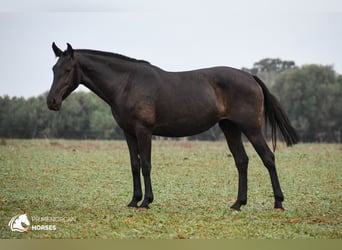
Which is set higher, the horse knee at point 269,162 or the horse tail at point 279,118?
the horse tail at point 279,118

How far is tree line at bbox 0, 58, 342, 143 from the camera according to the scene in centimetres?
1156

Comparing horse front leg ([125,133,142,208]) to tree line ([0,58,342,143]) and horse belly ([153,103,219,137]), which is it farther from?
tree line ([0,58,342,143])

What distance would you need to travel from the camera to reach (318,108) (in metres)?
13.3

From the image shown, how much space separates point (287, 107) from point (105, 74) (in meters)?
9.41

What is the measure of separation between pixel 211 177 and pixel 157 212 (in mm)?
3721

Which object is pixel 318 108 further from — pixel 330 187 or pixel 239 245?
pixel 239 245

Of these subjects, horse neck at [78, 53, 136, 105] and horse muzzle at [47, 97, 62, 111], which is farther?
horse neck at [78, 53, 136, 105]

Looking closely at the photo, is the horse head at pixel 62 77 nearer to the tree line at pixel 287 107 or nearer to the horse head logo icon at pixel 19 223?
the horse head logo icon at pixel 19 223

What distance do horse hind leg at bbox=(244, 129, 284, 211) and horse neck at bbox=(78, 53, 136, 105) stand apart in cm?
202

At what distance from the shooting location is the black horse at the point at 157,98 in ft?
22.1

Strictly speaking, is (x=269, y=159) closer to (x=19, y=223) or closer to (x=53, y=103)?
(x=53, y=103)

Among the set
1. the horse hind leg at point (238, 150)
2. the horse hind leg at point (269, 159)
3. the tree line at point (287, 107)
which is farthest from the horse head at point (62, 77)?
the tree line at point (287, 107)

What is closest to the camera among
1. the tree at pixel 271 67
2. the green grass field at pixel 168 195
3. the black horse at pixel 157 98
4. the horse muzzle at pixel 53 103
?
the green grass field at pixel 168 195

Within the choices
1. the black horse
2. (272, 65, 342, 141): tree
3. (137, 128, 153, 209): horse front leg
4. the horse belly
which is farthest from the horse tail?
(272, 65, 342, 141): tree
